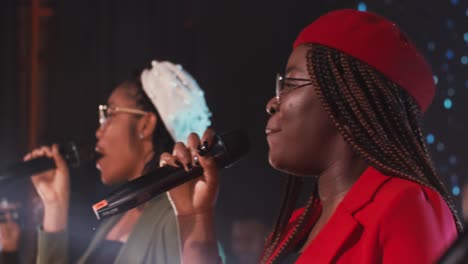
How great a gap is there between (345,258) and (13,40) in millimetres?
4070

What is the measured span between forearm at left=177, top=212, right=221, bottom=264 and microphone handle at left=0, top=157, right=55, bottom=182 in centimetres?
105

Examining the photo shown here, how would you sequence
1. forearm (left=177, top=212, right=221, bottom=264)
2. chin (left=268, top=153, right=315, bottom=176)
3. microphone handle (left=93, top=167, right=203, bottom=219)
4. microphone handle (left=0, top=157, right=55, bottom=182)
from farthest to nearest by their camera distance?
microphone handle (left=0, top=157, right=55, bottom=182), forearm (left=177, top=212, right=221, bottom=264), microphone handle (left=93, top=167, right=203, bottom=219), chin (left=268, top=153, right=315, bottom=176)

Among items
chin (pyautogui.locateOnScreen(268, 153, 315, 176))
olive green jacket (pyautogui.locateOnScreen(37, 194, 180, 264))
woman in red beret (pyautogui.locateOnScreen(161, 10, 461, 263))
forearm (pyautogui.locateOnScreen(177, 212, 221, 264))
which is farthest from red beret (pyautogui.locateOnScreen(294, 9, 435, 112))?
olive green jacket (pyautogui.locateOnScreen(37, 194, 180, 264))

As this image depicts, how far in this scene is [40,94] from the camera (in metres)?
4.93

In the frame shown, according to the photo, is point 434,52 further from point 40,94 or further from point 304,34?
point 40,94

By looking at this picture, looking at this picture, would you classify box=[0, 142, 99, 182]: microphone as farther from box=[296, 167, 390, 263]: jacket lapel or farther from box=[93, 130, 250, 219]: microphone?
box=[296, 167, 390, 263]: jacket lapel

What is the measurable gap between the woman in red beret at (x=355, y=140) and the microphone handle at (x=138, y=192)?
289mm

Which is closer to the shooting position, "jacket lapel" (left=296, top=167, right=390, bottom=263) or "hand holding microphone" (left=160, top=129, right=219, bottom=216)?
"jacket lapel" (left=296, top=167, right=390, bottom=263)

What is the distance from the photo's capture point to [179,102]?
112 inches

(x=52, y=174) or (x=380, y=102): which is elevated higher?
(x=380, y=102)

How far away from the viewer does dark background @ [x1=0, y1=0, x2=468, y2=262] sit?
238cm

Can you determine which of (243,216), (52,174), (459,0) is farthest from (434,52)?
(52,174)

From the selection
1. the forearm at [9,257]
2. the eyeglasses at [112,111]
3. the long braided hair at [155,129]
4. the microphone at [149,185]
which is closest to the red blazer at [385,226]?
the microphone at [149,185]

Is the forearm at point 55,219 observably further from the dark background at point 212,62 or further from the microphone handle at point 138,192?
the microphone handle at point 138,192
